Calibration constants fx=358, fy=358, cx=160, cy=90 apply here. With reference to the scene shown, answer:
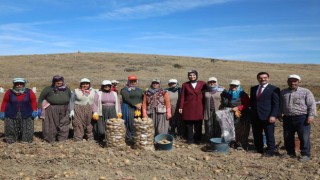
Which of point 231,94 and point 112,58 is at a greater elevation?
point 112,58

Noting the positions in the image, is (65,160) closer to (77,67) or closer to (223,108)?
(223,108)

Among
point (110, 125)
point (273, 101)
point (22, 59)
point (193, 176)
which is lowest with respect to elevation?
point (193, 176)

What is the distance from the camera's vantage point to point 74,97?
28.5 feet

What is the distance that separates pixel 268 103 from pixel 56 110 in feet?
16.4

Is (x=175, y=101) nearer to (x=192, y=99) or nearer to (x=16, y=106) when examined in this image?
(x=192, y=99)

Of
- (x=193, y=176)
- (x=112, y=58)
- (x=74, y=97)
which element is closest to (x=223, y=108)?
(x=193, y=176)

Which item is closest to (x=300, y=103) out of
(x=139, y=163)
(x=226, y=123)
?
(x=226, y=123)

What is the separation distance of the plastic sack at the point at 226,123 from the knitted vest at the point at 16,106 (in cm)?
453

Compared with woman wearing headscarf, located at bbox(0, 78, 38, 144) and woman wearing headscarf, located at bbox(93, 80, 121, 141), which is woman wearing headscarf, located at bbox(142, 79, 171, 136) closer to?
woman wearing headscarf, located at bbox(93, 80, 121, 141)

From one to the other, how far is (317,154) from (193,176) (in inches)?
129

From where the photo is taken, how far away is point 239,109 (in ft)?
26.5

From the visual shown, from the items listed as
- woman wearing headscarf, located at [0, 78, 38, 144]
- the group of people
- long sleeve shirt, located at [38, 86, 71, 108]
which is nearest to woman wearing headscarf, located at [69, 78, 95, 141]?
the group of people

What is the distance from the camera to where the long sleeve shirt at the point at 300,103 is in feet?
23.5

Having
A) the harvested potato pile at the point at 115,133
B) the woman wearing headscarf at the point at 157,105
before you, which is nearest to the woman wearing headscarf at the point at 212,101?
the woman wearing headscarf at the point at 157,105
